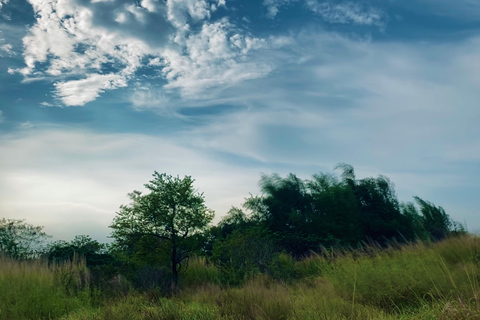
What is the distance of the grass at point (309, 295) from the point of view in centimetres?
633

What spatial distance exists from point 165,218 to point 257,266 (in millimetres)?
4417

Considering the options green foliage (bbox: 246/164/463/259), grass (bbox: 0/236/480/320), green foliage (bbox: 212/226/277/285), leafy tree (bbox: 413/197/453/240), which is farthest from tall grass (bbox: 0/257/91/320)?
leafy tree (bbox: 413/197/453/240)

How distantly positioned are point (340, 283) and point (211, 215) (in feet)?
18.6

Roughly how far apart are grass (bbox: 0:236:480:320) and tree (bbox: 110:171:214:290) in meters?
1.57

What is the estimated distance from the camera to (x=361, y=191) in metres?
25.2

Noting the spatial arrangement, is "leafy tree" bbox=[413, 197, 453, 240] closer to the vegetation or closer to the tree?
the vegetation

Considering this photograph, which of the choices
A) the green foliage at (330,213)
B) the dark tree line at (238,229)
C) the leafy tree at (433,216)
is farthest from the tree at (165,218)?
the leafy tree at (433,216)

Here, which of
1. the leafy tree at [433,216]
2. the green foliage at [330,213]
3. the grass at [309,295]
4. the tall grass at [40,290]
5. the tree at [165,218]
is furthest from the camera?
the leafy tree at [433,216]

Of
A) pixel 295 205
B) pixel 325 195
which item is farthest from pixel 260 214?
pixel 325 195

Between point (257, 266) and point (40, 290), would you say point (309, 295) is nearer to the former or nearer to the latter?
point (40, 290)

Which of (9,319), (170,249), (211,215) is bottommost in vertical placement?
(9,319)

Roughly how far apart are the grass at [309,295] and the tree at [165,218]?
1566 mm

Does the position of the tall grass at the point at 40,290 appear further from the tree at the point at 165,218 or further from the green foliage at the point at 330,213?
the green foliage at the point at 330,213

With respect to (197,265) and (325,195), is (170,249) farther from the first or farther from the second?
(325,195)
